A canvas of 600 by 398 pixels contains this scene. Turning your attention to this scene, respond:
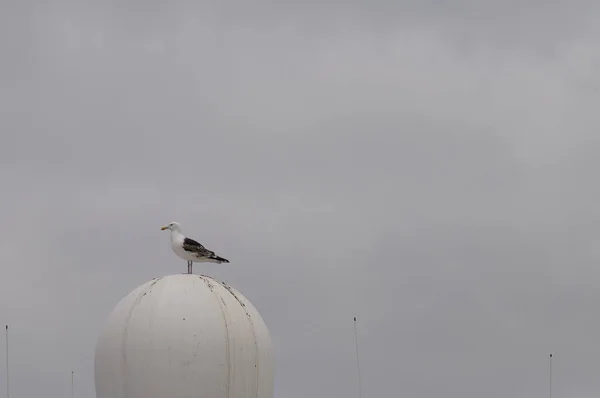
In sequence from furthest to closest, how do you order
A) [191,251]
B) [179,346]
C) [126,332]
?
[191,251] < [126,332] < [179,346]

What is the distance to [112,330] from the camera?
91.0 feet

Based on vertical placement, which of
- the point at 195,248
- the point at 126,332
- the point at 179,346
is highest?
the point at 195,248

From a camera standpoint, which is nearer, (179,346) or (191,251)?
(179,346)

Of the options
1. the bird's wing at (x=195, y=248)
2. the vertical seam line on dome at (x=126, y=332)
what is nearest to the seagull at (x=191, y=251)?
the bird's wing at (x=195, y=248)

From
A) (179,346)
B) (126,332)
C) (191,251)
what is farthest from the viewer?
(191,251)

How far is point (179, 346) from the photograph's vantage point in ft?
88.7

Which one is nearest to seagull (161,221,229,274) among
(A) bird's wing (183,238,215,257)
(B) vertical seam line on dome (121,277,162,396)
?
(A) bird's wing (183,238,215,257)

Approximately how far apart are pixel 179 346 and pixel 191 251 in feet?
11.3

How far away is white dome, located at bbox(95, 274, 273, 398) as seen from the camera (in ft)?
88.5

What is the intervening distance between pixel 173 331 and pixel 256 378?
7.17ft

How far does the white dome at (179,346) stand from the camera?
1062 inches

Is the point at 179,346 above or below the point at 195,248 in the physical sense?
below

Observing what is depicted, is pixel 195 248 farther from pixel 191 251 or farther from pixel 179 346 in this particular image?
pixel 179 346

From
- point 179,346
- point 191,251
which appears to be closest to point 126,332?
point 179,346
